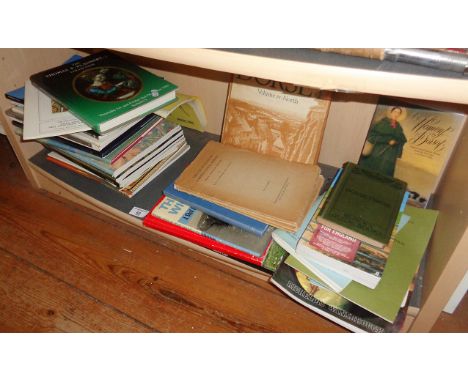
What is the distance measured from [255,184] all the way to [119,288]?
36 cm

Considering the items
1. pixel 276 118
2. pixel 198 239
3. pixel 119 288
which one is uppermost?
pixel 276 118

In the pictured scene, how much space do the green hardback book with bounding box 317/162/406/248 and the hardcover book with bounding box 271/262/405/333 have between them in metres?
0.11

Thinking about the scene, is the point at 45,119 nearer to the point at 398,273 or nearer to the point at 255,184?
the point at 255,184

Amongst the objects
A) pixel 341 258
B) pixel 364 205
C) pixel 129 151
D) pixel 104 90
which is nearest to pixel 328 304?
pixel 341 258

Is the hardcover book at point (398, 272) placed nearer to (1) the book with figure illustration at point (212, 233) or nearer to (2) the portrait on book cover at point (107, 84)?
(1) the book with figure illustration at point (212, 233)

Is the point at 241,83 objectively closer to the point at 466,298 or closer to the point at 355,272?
the point at 355,272

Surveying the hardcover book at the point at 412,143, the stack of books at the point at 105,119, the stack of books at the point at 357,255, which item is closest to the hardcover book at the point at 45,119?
the stack of books at the point at 105,119

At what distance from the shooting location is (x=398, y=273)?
686 mm

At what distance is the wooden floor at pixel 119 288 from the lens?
2.52 ft

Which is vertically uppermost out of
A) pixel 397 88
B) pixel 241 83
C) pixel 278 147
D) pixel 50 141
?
pixel 397 88

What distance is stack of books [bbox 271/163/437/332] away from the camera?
0.66m

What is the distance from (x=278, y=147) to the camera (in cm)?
87
